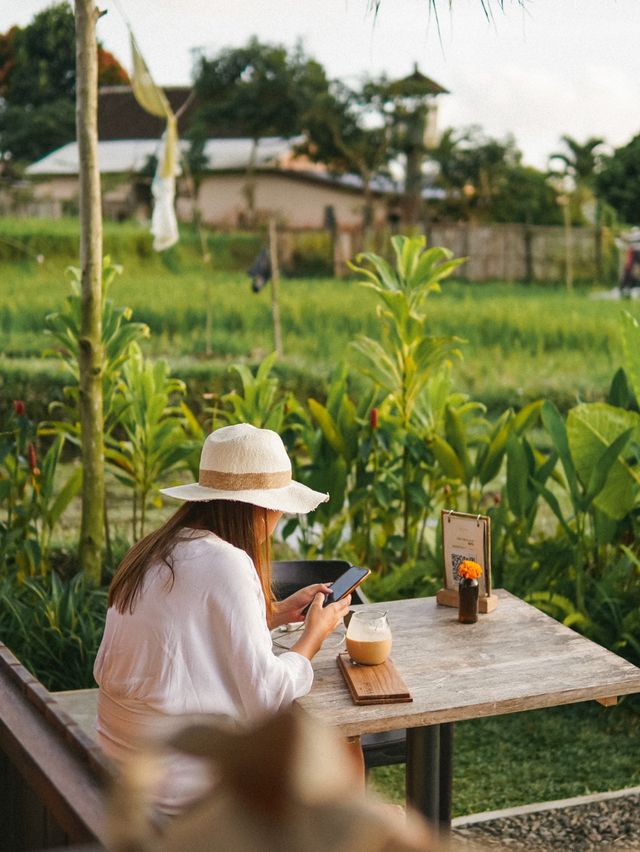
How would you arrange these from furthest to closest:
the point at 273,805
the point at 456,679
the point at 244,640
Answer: the point at 456,679 < the point at 244,640 < the point at 273,805

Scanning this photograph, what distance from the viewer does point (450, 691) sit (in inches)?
80.6

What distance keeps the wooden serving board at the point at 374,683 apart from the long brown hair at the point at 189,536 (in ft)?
0.78

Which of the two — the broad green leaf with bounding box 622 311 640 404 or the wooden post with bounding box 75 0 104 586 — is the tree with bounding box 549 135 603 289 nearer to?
the broad green leaf with bounding box 622 311 640 404

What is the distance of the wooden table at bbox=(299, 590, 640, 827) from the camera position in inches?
77.9

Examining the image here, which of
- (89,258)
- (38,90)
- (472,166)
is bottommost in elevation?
(89,258)

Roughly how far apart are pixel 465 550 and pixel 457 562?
4 cm

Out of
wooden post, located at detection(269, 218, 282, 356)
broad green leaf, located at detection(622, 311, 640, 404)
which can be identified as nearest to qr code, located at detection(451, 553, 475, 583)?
broad green leaf, located at detection(622, 311, 640, 404)

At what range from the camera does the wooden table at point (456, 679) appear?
1979 mm

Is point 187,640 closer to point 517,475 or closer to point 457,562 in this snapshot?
point 457,562

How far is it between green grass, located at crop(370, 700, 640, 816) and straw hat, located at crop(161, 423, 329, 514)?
49.1 inches

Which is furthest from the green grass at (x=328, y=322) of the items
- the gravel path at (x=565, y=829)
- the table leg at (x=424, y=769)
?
the table leg at (x=424, y=769)

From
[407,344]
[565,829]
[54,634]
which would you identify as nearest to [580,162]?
[407,344]

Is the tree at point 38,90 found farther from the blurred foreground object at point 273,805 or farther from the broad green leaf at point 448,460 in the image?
the blurred foreground object at point 273,805

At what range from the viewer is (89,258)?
11.5 feet
